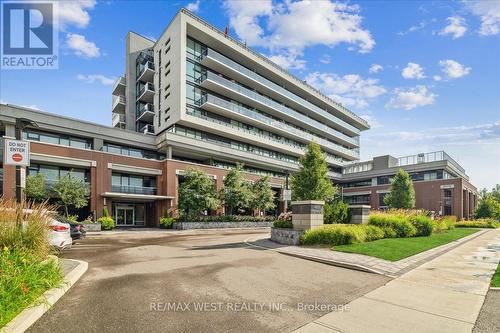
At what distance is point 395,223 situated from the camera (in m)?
17.8

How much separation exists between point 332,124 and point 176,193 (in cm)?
4633

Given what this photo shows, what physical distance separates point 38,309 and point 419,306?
7013mm

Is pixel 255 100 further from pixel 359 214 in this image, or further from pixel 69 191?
pixel 359 214

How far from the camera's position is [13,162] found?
1039 cm

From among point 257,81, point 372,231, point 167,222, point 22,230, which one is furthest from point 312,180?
point 257,81

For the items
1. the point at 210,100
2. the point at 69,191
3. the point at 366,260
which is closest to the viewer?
the point at 366,260

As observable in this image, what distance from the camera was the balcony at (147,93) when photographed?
4628 cm

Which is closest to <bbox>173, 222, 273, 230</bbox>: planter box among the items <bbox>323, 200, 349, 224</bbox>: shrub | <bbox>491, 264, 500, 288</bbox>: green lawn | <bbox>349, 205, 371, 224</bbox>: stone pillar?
<bbox>323, 200, 349, 224</bbox>: shrub

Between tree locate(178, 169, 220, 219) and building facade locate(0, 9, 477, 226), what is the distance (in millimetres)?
3799

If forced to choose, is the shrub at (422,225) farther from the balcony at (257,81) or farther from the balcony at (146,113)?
the balcony at (146,113)

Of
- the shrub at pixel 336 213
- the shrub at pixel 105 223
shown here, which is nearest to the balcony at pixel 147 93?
the shrub at pixel 105 223

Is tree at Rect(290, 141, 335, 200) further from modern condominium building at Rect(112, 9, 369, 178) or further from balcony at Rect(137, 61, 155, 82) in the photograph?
balcony at Rect(137, 61, 155, 82)

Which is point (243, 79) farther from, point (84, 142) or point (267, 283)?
point (267, 283)

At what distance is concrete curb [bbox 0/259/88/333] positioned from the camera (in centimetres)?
435
